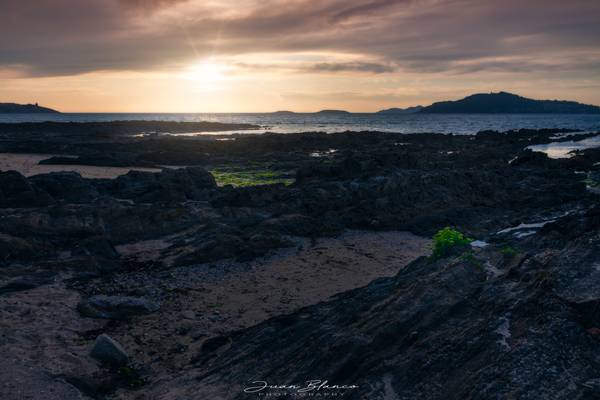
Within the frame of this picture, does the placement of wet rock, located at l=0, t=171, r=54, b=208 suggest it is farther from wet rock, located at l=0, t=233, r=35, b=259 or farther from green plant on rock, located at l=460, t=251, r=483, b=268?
green plant on rock, located at l=460, t=251, r=483, b=268

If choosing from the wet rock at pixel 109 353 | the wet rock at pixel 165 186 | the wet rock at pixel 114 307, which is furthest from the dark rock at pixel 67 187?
the wet rock at pixel 109 353

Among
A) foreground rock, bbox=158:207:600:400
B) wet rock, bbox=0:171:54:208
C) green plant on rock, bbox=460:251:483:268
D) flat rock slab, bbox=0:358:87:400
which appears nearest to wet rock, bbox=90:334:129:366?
flat rock slab, bbox=0:358:87:400

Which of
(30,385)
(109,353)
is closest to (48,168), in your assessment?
(109,353)

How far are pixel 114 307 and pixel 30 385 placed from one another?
458cm

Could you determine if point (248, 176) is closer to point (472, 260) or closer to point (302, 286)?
point (302, 286)

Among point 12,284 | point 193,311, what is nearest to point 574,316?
point 193,311

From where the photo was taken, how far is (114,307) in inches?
582

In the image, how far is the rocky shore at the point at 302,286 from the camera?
8211 millimetres

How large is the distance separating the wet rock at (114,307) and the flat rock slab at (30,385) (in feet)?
11.5

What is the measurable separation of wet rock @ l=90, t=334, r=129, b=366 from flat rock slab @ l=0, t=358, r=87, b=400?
130cm

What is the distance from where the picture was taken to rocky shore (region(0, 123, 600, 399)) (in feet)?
26.9

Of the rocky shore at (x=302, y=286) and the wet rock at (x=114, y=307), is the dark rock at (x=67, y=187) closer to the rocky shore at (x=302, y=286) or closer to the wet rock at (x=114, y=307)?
the rocky shore at (x=302, y=286)

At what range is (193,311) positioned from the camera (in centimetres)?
1503

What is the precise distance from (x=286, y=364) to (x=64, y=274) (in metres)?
11.6
